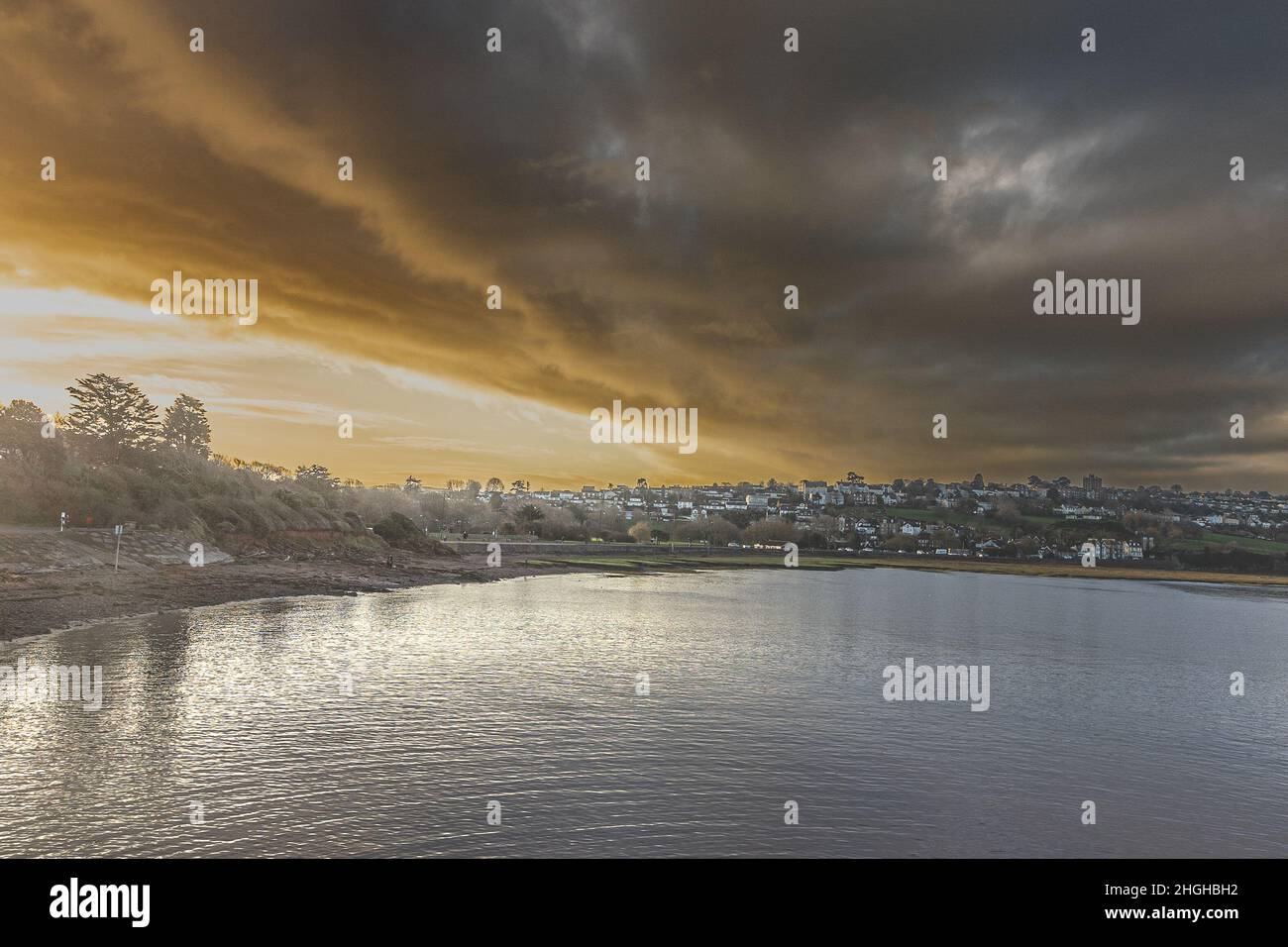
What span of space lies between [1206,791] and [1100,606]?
90.6 m

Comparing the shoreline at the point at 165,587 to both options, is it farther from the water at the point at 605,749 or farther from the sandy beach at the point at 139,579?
the water at the point at 605,749

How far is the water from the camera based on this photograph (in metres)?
19.0

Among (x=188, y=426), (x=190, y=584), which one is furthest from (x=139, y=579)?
(x=188, y=426)

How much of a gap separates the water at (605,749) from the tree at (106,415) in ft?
205

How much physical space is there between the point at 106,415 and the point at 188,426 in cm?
5075

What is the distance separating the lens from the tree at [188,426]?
476 feet

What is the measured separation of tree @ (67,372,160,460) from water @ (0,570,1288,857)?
62467 mm

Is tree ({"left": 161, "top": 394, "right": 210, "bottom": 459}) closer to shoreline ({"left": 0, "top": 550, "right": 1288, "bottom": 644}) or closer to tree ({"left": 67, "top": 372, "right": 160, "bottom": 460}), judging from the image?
tree ({"left": 67, "top": 372, "right": 160, "bottom": 460})
